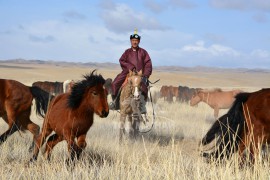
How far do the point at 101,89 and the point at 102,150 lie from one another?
1808 millimetres

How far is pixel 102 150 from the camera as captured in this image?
7.74 m

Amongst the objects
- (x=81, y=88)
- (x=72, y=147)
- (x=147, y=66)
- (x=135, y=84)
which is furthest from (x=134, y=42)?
(x=72, y=147)

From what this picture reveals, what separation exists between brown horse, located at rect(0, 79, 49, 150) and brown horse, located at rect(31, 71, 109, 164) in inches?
78.6

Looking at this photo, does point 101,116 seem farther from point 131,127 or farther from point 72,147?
point 131,127

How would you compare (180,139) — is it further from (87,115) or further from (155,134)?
(87,115)

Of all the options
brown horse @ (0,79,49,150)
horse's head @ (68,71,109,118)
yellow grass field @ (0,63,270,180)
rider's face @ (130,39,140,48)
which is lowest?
yellow grass field @ (0,63,270,180)

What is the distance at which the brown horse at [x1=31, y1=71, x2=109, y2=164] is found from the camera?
20.1 ft

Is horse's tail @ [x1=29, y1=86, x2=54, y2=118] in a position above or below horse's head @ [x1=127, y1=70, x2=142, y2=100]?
below

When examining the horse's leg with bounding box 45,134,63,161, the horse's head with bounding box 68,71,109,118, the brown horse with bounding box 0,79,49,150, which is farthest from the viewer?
the brown horse with bounding box 0,79,49,150

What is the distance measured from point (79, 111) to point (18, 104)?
2.68 m

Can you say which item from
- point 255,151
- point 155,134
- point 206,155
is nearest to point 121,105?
point 155,134

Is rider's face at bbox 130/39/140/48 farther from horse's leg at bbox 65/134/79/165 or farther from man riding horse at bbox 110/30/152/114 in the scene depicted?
horse's leg at bbox 65/134/79/165

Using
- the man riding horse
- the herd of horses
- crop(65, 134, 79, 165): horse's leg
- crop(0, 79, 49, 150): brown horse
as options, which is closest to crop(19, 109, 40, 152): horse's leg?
crop(0, 79, 49, 150): brown horse

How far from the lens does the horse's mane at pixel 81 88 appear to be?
6336 millimetres
